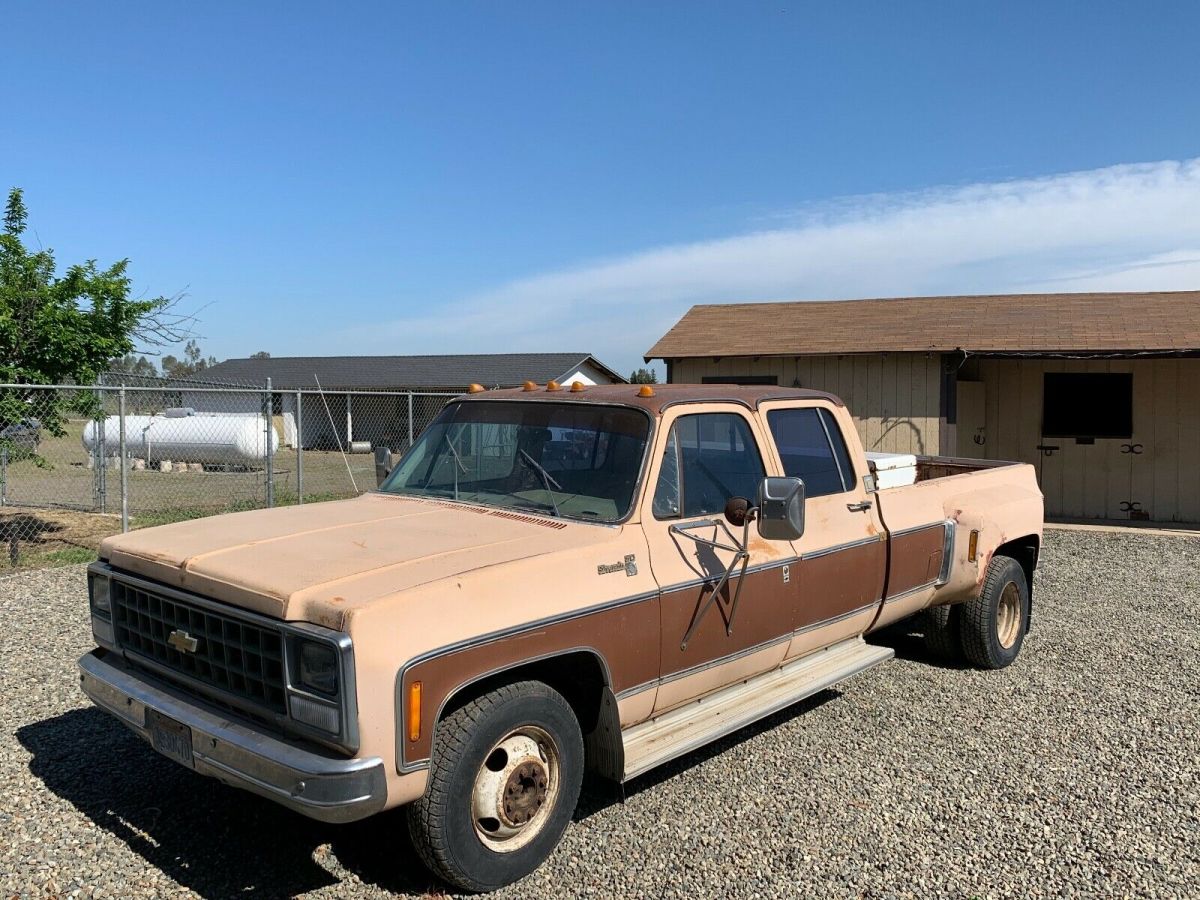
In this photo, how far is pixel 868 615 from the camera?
5117 millimetres

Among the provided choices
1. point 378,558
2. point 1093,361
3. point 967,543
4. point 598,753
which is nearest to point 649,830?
point 598,753

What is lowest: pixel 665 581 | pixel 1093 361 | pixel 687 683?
pixel 687 683

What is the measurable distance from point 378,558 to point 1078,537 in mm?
11154

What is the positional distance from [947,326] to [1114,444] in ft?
9.69

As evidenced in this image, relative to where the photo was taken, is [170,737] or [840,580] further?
[840,580]

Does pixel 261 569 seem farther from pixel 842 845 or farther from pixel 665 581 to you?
pixel 842 845

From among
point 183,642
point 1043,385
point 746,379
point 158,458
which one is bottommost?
point 158,458

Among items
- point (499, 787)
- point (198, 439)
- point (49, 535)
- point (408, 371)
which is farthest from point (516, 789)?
point (408, 371)

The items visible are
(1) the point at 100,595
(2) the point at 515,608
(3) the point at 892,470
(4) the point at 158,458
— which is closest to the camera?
(2) the point at 515,608

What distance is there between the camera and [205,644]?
337cm

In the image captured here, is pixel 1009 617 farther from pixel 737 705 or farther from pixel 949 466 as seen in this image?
pixel 737 705

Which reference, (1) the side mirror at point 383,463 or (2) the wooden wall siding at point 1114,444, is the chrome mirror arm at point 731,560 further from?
(2) the wooden wall siding at point 1114,444

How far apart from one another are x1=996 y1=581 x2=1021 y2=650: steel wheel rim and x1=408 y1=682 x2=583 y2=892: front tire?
3.93 m

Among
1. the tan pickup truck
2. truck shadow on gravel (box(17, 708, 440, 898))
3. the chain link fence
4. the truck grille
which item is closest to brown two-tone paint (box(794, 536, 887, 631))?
the tan pickup truck
